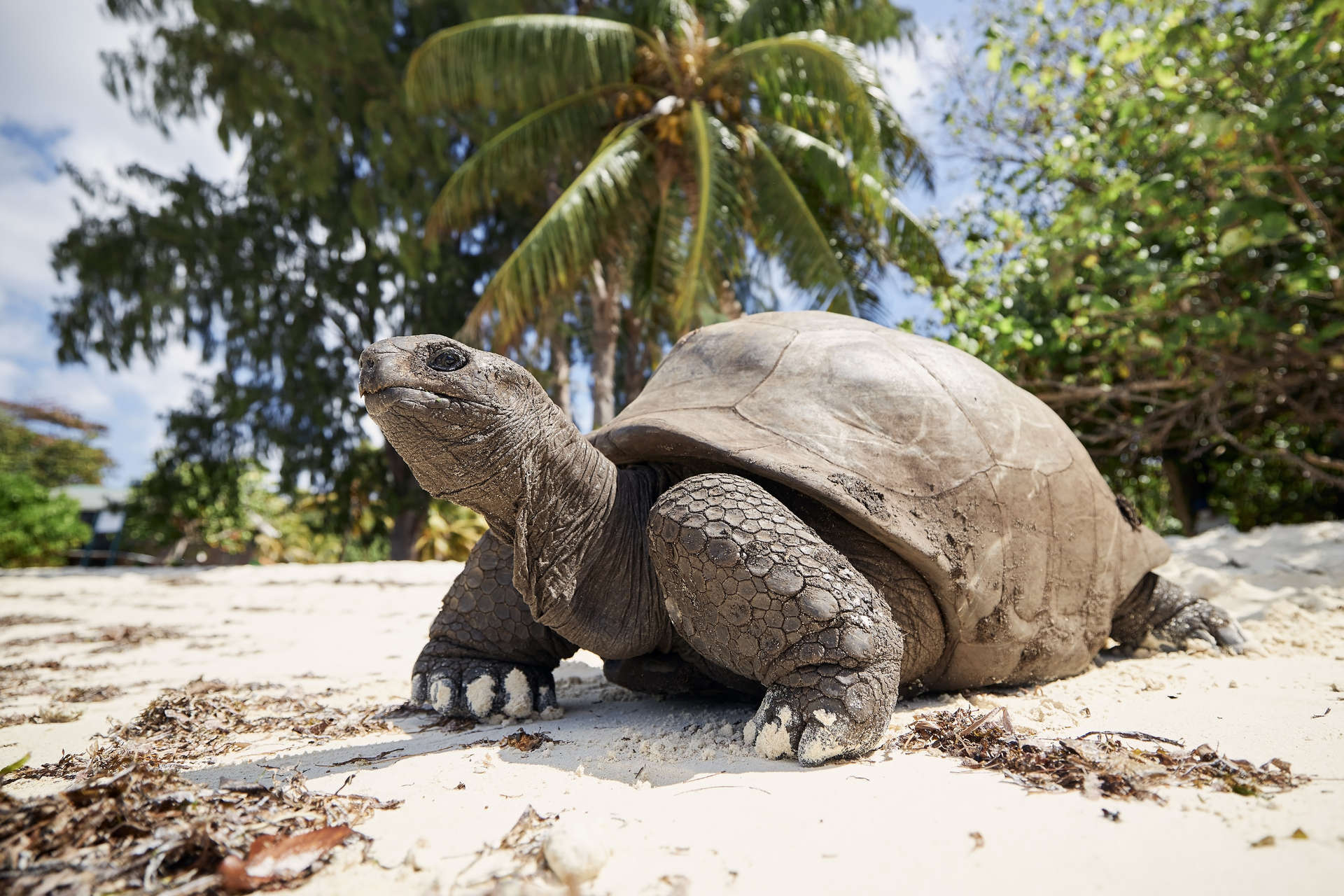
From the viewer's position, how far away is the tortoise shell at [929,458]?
225 cm

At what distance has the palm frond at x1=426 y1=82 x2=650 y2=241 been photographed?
10562mm

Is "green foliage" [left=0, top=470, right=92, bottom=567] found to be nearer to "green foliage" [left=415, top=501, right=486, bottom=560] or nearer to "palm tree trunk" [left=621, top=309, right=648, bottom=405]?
"green foliage" [left=415, top=501, right=486, bottom=560]

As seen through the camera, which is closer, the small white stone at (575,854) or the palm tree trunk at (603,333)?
the small white stone at (575,854)

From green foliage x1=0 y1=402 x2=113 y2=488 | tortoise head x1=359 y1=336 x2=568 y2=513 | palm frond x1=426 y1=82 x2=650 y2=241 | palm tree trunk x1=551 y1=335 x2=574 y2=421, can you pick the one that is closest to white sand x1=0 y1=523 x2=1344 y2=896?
tortoise head x1=359 y1=336 x2=568 y2=513

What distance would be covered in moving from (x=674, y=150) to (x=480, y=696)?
9.49 m

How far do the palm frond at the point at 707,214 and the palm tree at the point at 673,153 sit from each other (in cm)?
3

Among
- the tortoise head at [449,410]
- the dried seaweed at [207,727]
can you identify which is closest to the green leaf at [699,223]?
the dried seaweed at [207,727]

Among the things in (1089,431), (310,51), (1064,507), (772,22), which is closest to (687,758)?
(1064,507)

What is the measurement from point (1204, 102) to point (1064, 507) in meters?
4.35

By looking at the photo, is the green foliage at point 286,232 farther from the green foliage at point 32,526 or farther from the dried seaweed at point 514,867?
the dried seaweed at point 514,867

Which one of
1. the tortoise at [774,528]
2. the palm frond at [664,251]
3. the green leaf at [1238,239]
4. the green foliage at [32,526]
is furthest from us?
the green foliage at [32,526]

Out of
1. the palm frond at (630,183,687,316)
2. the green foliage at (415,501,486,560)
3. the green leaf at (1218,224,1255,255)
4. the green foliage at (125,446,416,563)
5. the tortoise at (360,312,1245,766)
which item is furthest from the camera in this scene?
the green foliage at (125,446,416,563)

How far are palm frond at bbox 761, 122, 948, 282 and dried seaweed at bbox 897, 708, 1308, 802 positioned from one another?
9.22 metres

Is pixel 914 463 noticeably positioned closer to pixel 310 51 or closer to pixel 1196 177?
pixel 1196 177
